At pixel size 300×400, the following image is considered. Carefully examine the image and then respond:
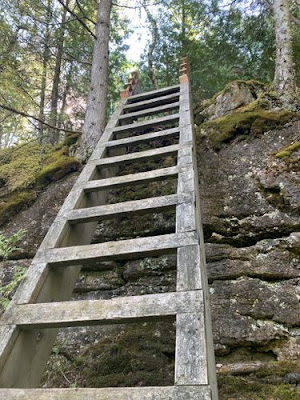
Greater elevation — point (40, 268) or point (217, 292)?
point (40, 268)

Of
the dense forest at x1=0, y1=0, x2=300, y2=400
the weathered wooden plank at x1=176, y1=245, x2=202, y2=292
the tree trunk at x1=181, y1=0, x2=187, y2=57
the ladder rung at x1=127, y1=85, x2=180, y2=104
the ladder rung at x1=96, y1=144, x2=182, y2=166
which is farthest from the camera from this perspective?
the tree trunk at x1=181, y1=0, x2=187, y2=57

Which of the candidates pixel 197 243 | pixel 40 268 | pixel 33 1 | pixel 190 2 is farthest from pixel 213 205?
pixel 190 2

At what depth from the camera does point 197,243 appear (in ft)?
5.66

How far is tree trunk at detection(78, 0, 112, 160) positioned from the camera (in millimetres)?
4254

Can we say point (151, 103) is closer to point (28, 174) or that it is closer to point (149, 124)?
point (149, 124)

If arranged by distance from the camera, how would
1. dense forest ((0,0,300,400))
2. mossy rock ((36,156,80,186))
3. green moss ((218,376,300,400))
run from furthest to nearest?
mossy rock ((36,156,80,186))
dense forest ((0,0,300,400))
green moss ((218,376,300,400))

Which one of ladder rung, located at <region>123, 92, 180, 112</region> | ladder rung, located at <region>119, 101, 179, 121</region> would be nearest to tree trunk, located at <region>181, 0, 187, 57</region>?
ladder rung, located at <region>123, 92, 180, 112</region>

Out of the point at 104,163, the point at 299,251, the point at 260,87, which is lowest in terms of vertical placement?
the point at 299,251

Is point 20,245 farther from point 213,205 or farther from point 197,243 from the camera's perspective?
point 197,243

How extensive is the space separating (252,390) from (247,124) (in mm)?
2692

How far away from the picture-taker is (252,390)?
1723 millimetres

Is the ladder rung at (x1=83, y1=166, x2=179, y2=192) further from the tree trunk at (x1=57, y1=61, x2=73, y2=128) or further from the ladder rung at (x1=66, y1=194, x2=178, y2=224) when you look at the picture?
the tree trunk at (x1=57, y1=61, x2=73, y2=128)

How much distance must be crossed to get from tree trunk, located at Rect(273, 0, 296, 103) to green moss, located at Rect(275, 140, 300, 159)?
0.91 metres

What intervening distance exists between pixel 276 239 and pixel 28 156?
3.47m
